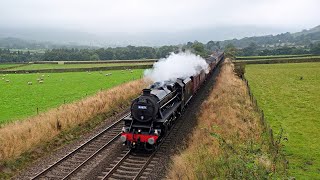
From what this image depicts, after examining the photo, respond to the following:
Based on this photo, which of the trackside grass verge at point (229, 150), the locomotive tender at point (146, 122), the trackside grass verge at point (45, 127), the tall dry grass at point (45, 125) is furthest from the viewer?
the locomotive tender at point (146, 122)

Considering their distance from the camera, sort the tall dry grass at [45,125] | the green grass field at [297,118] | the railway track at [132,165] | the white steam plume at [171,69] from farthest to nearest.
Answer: the white steam plume at [171,69] < the tall dry grass at [45,125] < the green grass field at [297,118] < the railway track at [132,165]

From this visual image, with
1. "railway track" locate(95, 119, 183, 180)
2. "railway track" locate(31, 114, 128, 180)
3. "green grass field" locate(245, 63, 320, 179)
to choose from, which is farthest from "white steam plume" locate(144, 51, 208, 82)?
"green grass field" locate(245, 63, 320, 179)

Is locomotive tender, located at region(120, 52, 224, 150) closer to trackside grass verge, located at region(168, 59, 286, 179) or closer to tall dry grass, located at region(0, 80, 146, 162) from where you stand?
trackside grass verge, located at region(168, 59, 286, 179)

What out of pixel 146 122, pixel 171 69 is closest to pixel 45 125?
pixel 146 122

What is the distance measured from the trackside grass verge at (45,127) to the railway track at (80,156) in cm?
176

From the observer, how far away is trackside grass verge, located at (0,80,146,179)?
1616 centimetres

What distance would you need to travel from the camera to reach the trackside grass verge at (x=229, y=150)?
451 inches

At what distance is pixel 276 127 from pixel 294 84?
27.1m

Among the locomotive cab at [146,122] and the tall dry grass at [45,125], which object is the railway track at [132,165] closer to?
→ the locomotive cab at [146,122]

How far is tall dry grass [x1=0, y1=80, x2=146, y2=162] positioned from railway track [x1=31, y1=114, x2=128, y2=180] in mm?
2301

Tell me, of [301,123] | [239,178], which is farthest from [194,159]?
[301,123]

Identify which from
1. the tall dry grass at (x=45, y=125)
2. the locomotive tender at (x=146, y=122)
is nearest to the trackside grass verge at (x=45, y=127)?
the tall dry grass at (x=45, y=125)

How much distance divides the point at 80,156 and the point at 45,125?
4402mm

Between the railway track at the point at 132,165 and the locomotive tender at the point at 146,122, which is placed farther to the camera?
the locomotive tender at the point at 146,122
